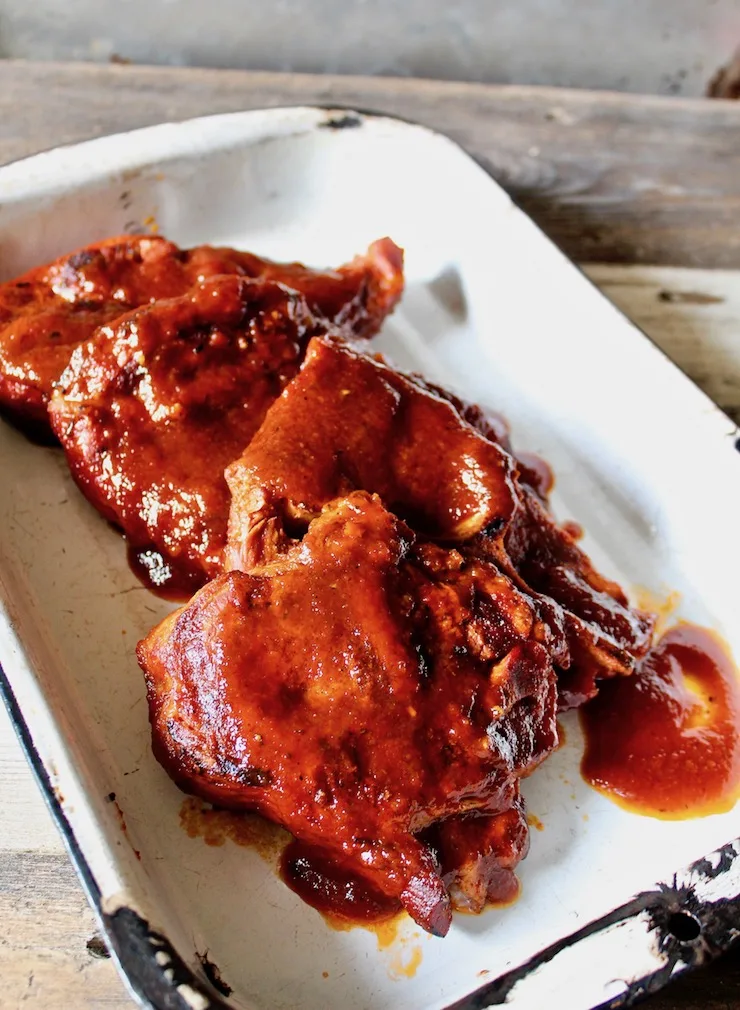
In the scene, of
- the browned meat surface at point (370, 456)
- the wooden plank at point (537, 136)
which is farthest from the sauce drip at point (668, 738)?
the wooden plank at point (537, 136)

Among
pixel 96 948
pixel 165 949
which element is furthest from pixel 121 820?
pixel 96 948

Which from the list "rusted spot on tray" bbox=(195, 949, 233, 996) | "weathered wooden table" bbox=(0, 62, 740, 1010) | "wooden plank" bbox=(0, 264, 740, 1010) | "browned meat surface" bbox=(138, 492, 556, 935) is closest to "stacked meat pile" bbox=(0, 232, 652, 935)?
"browned meat surface" bbox=(138, 492, 556, 935)

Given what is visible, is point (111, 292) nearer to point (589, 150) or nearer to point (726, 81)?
point (589, 150)

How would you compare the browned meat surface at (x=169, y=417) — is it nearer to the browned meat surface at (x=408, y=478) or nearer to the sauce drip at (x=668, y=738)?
the browned meat surface at (x=408, y=478)

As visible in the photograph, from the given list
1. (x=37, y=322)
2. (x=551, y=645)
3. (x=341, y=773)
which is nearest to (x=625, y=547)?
(x=551, y=645)

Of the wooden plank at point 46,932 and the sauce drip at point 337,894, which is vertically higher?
the sauce drip at point 337,894

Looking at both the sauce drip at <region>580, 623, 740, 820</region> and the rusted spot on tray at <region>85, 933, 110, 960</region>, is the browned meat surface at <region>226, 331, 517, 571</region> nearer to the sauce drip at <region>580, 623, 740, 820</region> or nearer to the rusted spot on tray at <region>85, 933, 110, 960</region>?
the sauce drip at <region>580, 623, 740, 820</region>
